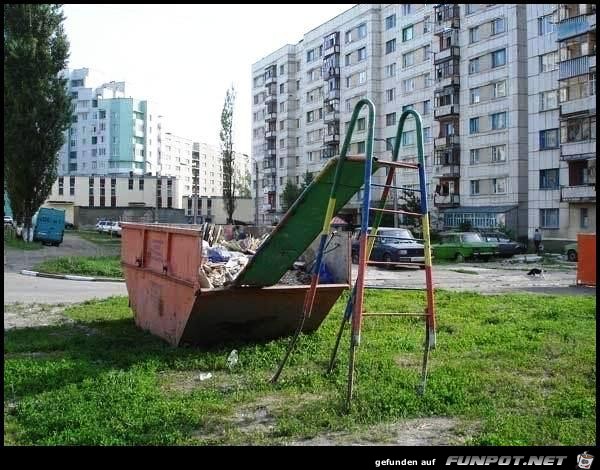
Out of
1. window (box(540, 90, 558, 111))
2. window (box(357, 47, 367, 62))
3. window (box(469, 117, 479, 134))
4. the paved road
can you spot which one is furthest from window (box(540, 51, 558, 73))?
the paved road

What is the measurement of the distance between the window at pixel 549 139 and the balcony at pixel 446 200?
960cm

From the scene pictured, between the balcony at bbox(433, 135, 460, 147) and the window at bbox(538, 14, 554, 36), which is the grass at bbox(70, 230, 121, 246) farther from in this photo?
the window at bbox(538, 14, 554, 36)

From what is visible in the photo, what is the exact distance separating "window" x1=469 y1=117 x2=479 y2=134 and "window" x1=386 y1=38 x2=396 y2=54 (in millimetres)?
13702

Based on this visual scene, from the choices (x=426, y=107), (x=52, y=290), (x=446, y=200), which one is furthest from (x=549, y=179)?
(x=52, y=290)

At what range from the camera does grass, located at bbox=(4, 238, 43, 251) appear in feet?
110

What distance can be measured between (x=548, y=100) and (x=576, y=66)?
158 inches

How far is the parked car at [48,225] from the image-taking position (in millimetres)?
37600

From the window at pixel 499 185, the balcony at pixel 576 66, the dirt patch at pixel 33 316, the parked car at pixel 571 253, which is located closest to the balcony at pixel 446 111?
the window at pixel 499 185

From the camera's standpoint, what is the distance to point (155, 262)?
8938 mm

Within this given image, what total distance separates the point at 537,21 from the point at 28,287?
40799mm

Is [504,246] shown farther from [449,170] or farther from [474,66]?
[474,66]

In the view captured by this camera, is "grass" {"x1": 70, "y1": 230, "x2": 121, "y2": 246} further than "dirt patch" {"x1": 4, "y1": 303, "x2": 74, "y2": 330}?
Yes

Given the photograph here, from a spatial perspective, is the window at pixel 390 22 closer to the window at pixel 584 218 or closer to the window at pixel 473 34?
the window at pixel 473 34

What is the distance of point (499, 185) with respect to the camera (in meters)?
49.0
